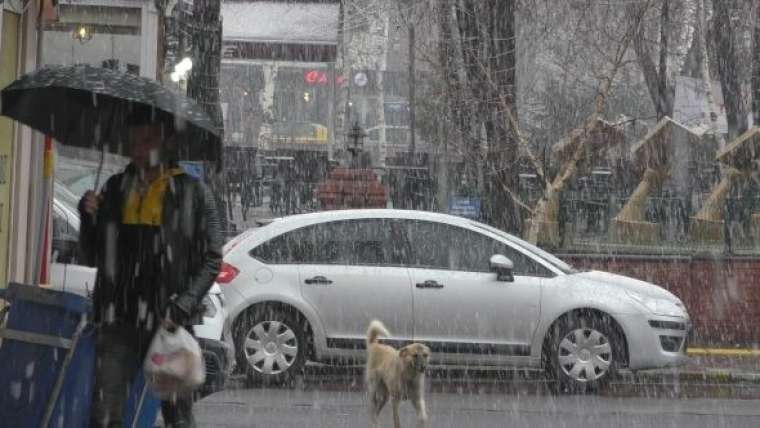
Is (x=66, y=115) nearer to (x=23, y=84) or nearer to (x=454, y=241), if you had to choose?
(x=23, y=84)

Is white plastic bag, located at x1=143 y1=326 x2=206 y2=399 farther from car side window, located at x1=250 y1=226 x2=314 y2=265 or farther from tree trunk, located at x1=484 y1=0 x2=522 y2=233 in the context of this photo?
tree trunk, located at x1=484 y1=0 x2=522 y2=233

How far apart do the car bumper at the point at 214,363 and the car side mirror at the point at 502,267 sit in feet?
12.7

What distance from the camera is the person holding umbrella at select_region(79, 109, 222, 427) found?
528 centimetres

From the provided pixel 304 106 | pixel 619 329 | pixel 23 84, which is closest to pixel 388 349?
pixel 619 329

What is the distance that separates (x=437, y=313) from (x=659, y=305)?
215 cm

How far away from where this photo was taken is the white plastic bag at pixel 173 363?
5.10 metres

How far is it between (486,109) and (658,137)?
3.63 m

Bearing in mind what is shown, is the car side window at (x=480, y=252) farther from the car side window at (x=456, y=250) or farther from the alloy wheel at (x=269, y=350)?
the alloy wheel at (x=269, y=350)

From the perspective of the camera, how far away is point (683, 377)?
12445mm

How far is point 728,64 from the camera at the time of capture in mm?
24484

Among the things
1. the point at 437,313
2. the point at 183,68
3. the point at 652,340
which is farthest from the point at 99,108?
the point at 183,68

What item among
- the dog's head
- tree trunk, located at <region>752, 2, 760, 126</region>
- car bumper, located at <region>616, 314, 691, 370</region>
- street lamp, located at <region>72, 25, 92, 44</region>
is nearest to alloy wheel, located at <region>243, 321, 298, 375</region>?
the dog's head

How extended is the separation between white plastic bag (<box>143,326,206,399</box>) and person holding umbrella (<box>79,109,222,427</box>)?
3.0 inches

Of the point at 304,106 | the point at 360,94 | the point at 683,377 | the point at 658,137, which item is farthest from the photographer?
the point at 304,106
